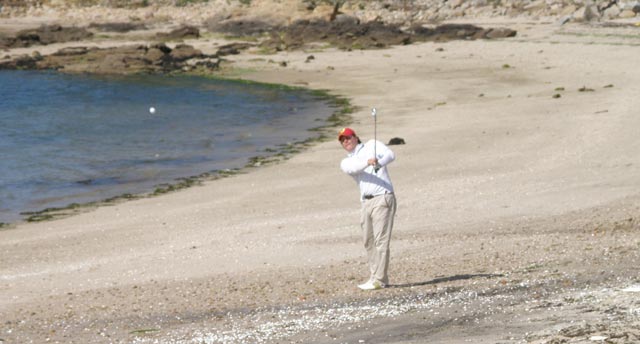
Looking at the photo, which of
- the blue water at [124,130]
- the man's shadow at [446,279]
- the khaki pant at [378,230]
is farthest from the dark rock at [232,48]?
the khaki pant at [378,230]

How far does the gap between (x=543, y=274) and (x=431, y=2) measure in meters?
44.8

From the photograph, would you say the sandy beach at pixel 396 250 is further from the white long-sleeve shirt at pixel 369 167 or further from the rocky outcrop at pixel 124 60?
the rocky outcrop at pixel 124 60

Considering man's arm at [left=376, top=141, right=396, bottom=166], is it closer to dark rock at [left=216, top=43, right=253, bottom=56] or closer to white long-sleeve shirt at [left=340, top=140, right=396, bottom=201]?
white long-sleeve shirt at [left=340, top=140, right=396, bottom=201]

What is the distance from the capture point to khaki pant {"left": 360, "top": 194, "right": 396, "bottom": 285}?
11.4 meters

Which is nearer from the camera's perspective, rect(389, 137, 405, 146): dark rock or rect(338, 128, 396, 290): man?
rect(338, 128, 396, 290): man

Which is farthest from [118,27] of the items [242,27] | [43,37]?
[242,27]

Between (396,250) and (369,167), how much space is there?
2420mm

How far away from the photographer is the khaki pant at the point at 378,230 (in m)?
11.4

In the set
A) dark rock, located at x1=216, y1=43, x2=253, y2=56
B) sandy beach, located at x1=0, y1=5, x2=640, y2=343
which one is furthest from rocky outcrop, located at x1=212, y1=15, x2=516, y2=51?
sandy beach, located at x1=0, y1=5, x2=640, y2=343

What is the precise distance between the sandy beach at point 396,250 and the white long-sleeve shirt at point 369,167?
104cm

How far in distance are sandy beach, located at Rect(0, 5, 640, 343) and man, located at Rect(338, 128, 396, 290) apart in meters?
0.31

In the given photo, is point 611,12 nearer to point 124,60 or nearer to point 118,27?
point 124,60

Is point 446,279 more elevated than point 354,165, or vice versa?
point 354,165

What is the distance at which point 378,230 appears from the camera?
450 inches
